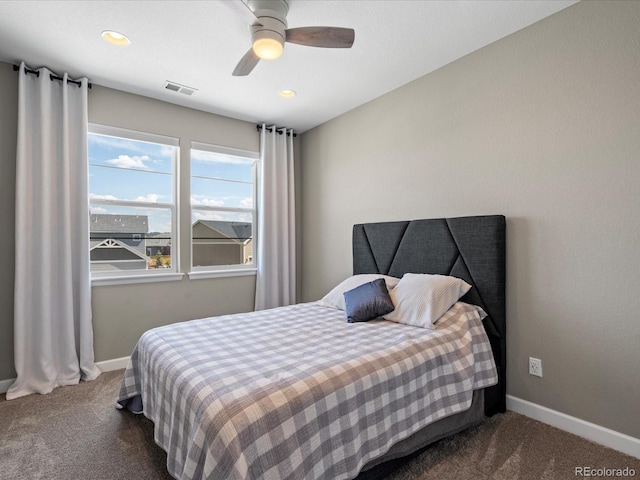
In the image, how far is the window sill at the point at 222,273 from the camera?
3647 millimetres

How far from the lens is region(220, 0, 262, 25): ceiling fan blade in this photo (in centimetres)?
166

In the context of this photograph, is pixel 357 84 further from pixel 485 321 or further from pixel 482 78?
pixel 485 321

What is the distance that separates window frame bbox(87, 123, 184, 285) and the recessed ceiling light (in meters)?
0.97

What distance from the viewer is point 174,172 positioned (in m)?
3.59

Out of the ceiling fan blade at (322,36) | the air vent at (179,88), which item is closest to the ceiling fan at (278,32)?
the ceiling fan blade at (322,36)

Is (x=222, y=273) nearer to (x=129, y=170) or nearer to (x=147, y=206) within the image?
(x=147, y=206)

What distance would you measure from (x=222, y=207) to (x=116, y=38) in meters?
1.91

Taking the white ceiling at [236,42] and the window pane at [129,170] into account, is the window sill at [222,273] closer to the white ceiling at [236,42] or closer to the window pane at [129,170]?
the window pane at [129,170]

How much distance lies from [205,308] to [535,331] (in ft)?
10.2

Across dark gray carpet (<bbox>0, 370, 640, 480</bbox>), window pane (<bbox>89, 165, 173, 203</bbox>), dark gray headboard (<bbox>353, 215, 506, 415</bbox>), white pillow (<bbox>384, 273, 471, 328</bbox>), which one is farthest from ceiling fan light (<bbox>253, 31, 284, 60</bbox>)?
dark gray carpet (<bbox>0, 370, 640, 480</bbox>)

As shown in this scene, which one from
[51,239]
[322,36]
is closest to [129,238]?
[51,239]

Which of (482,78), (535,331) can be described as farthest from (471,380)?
(482,78)

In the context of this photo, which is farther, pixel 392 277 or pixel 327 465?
pixel 392 277

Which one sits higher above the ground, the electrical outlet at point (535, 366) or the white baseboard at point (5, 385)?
the electrical outlet at point (535, 366)
